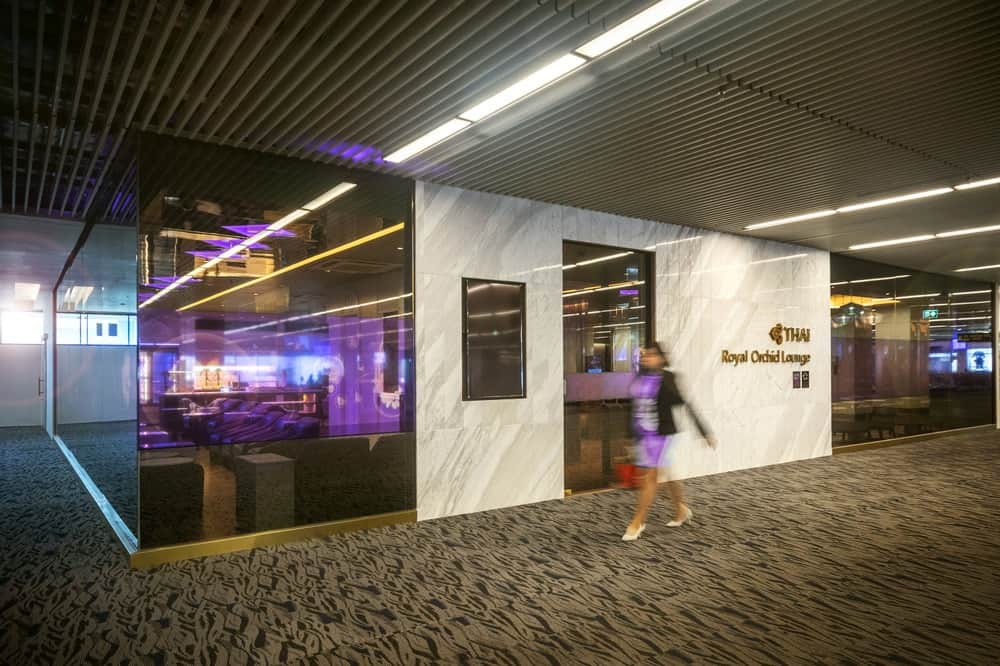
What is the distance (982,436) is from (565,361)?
1276 cm

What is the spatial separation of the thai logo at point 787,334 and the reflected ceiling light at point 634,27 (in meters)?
8.37

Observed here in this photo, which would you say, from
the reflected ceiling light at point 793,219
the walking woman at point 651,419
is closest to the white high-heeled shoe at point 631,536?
the walking woman at point 651,419

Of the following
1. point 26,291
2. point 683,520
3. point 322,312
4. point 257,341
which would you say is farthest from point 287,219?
point 26,291

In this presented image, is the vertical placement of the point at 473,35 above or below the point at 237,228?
above

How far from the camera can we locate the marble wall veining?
7.49 meters

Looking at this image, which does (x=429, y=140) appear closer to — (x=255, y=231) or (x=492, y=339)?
(x=255, y=231)

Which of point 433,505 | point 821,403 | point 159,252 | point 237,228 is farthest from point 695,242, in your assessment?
point 159,252

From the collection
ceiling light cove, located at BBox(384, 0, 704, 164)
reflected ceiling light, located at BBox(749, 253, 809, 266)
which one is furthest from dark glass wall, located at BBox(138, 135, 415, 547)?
reflected ceiling light, located at BBox(749, 253, 809, 266)

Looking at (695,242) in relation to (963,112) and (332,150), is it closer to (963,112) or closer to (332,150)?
(963,112)

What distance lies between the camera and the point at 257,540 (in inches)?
245

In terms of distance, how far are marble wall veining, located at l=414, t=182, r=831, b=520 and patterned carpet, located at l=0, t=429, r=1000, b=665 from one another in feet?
2.08

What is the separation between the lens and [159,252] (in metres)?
6.16

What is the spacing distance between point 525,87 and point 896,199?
6.26 m

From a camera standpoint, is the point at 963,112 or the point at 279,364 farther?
the point at 279,364
